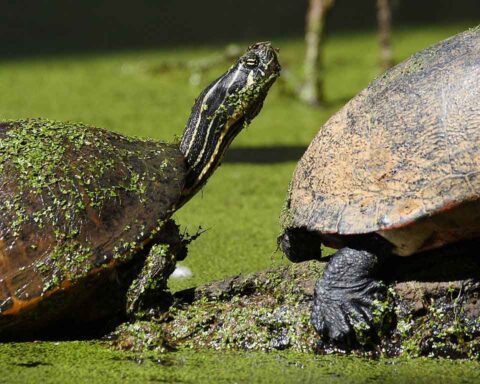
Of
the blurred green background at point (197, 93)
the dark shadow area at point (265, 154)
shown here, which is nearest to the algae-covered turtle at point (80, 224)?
the blurred green background at point (197, 93)

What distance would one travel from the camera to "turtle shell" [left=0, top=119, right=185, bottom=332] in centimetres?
278

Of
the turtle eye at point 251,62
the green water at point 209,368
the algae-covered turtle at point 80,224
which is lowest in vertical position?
the green water at point 209,368

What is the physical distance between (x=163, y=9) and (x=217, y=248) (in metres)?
5.08

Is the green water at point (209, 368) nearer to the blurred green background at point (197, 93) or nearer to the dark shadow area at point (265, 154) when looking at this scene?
the blurred green background at point (197, 93)

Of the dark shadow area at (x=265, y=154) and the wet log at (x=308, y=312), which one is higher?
the dark shadow area at (x=265, y=154)

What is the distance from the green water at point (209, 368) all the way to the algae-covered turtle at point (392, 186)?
12cm

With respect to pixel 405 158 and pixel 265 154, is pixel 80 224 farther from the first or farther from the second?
pixel 265 154

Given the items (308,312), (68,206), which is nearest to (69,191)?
(68,206)

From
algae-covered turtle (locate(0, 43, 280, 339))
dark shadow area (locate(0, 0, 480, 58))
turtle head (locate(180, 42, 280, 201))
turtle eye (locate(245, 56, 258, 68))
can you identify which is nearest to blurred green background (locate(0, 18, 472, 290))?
dark shadow area (locate(0, 0, 480, 58))

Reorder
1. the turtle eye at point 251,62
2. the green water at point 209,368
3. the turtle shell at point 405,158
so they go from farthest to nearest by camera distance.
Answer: the turtle eye at point 251,62 < the turtle shell at point 405,158 < the green water at point 209,368

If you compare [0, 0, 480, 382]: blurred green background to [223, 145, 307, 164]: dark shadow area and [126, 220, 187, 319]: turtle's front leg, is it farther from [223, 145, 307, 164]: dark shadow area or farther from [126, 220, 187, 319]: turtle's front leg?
[126, 220, 187, 319]: turtle's front leg

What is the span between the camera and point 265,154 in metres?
5.36

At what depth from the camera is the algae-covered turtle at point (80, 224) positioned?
279cm

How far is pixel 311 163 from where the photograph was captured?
9.77 feet
